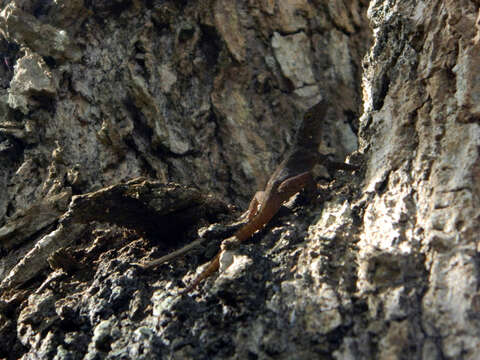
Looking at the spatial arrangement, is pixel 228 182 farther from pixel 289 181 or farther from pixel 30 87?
pixel 30 87

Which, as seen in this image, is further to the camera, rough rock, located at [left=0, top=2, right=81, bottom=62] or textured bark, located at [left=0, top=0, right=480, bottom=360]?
rough rock, located at [left=0, top=2, right=81, bottom=62]

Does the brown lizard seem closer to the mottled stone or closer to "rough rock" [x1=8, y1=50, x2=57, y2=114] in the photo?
the mottled stone

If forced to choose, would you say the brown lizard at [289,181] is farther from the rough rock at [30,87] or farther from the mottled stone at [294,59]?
the rough rock at [30,87]

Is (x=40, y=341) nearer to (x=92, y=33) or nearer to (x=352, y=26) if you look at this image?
(x=92, y=33)

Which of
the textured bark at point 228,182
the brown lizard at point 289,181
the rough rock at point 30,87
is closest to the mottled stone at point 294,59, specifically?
the textured bark at point 228,182

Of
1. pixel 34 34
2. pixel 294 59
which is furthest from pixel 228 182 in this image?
pixel 34 34

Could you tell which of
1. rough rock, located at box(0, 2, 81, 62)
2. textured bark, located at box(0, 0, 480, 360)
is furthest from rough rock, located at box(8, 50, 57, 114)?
rough rock, located at box(0, 2, 81, 62)
